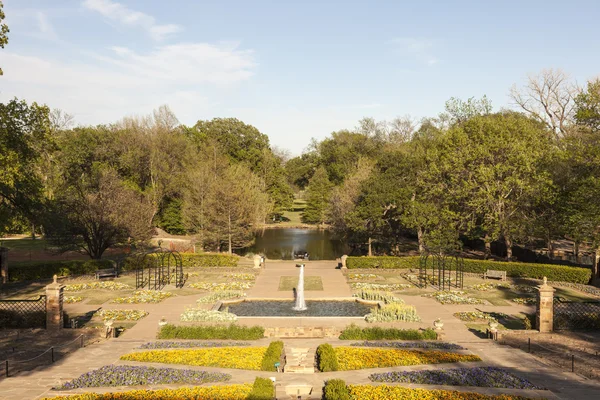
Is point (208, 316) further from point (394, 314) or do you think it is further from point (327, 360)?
point (394, 314)

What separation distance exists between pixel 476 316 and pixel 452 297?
4083 millimetres

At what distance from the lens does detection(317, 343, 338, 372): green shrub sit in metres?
16.4

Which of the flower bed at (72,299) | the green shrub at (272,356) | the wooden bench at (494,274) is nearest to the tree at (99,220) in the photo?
the flower bed at (72,299)

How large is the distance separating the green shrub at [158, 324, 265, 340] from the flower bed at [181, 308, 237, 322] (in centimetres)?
248

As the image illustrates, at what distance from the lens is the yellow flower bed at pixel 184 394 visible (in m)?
13.4

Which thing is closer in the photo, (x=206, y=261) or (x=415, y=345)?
(x=415, y=345)

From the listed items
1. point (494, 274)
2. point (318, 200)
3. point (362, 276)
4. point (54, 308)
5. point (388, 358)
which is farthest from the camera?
point (318, 200)

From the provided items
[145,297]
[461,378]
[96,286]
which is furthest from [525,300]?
[96,286]

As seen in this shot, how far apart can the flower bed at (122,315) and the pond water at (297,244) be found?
2864cm

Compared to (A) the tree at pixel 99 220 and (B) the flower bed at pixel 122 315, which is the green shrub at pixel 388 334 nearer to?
(B) the flower bed at pixel 122 315

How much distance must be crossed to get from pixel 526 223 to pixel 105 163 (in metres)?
53.6

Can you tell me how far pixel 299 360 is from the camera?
18062 millimetres

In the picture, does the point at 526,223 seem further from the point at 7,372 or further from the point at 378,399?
the point at 7,372

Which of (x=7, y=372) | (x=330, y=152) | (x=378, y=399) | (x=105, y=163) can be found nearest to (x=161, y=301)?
(x=7, y=372)
